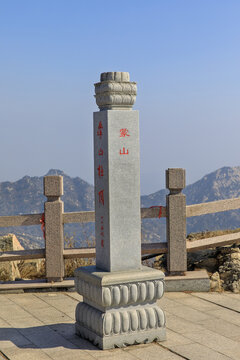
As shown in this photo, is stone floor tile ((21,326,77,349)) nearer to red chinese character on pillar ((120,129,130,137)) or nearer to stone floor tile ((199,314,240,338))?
stone floor tile ((199,314,240,338))

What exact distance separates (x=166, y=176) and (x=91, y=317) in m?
2.98

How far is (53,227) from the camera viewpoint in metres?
8.54

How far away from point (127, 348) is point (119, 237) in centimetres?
120

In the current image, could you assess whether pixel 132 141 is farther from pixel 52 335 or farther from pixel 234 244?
pixel 234 244

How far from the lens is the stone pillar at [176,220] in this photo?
28.1 feet

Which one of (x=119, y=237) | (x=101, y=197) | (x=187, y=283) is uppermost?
(x=101, y=197)

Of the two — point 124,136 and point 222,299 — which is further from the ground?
point 124,136

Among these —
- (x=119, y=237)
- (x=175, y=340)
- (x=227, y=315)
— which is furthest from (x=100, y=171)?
(x=227, y=315)

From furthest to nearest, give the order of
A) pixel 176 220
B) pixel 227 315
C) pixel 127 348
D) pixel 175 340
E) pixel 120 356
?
pixel 176 220 → pixel 227 315 → pixel 175 340 → pixel 127 348 → pixel 120 356

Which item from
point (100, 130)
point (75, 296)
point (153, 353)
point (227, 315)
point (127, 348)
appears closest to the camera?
point (153, 353)

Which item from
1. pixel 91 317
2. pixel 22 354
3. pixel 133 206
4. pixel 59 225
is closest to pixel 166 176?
pixel 59 225

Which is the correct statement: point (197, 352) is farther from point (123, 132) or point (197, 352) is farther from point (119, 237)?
point (123, 132)

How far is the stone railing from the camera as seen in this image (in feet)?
27.9

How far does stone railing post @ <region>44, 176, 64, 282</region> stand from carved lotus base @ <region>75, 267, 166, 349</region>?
2088 mm
